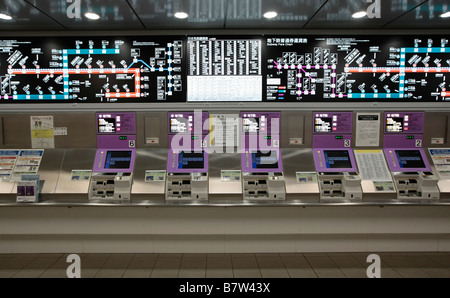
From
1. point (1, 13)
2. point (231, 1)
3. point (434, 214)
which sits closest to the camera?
point (231, 1)

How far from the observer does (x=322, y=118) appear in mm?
4773

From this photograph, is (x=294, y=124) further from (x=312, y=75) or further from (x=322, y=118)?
(x=312, y=75)

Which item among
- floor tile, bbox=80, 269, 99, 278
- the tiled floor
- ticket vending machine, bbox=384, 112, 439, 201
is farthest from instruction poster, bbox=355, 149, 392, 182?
floor tile, bbox=80, 269, 99, 278

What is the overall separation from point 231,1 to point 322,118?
218cm

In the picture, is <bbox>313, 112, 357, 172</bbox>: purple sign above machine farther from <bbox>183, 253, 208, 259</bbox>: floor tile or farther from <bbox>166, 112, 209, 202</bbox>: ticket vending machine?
<bbox>183, 253, 208, 259</bbox>: floor tile

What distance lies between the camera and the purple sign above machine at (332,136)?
4.74 metres

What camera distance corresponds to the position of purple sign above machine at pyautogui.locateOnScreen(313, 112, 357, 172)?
4.74 metres

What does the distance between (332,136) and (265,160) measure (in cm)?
110

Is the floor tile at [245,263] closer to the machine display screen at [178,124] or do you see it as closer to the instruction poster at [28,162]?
the machine display screen at [178,124]

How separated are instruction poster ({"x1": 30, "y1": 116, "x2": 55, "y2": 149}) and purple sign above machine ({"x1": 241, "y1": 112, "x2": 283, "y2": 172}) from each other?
2.94 metres

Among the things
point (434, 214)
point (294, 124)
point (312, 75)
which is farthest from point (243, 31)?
point (434, 214)

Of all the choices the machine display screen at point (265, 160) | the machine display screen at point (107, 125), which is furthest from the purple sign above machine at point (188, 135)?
the machine display screen at point (107, 125)

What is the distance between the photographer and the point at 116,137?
188 inches

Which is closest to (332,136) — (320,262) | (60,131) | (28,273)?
(320,262)
